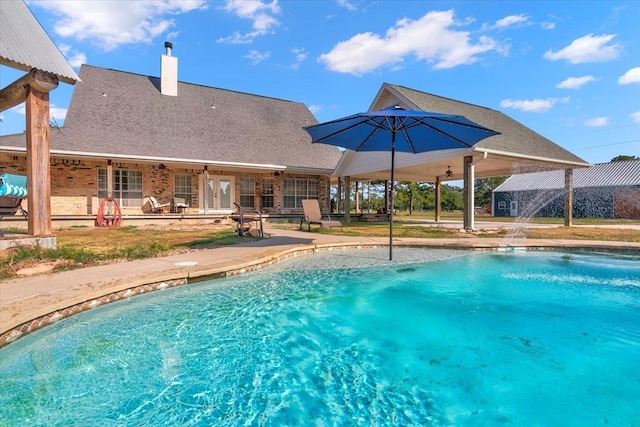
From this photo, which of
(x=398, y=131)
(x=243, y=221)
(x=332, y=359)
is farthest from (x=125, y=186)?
(x=332, y=359)

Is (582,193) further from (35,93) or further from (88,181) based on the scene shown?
(35,93)

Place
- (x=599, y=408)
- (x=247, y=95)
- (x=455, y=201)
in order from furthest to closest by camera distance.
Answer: (x=455, y=201) < (x=247, y=95) < (x=599, y=408)

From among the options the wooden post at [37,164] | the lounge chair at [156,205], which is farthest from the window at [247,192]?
Answer: the wooden post at [37,164]

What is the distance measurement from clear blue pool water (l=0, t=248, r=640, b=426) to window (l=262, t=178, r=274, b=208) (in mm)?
13098

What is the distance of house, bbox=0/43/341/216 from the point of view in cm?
1368

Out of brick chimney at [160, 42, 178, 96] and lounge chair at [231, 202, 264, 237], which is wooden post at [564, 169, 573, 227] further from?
brick chimney at [160, 42, 178, 96]

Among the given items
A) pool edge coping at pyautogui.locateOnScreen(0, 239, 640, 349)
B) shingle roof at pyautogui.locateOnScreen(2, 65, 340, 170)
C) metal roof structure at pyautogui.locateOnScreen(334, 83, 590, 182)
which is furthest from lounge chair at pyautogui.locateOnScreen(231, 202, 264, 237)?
metal roof structure at pyautogui.locateOnScreen(334, 83, 590, 182)

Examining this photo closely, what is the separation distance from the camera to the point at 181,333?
3.40 meters

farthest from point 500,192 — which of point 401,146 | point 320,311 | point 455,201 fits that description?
point 320,311

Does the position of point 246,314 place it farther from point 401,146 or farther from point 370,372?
point 401,146

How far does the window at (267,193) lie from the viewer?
18125 millimetres

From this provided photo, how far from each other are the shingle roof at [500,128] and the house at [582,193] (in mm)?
17667

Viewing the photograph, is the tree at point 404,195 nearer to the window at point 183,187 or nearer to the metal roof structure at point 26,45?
the window at point 183,187

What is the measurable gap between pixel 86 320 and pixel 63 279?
1.19 m
